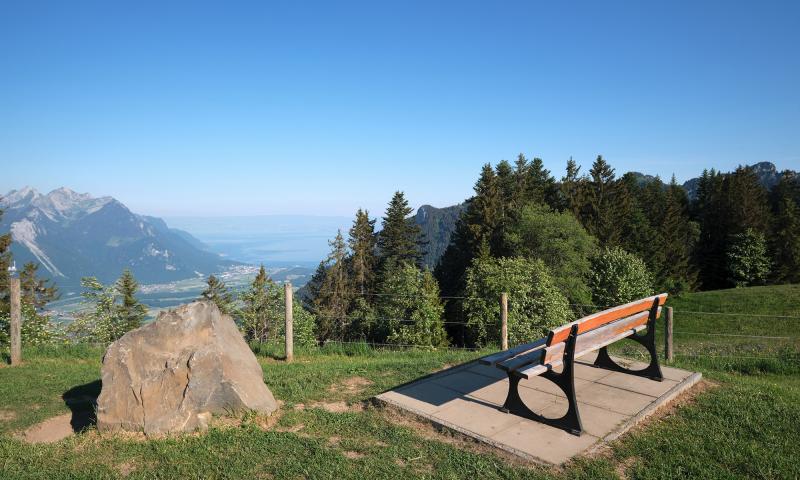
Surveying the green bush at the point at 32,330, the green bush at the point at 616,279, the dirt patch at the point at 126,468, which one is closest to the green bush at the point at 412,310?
the green bush at the point at 616,279

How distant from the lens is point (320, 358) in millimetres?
10242

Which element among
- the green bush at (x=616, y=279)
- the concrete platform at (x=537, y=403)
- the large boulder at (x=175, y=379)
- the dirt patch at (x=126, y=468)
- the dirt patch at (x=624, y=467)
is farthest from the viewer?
the green bush at (x=616, y=279)

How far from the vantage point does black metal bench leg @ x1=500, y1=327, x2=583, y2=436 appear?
564 cm

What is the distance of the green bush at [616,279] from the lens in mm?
37406

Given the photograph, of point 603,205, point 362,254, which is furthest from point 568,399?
point 603,205

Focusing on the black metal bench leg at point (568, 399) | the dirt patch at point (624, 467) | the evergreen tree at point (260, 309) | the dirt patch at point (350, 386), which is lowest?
the evergreen tree at point (260, 309)

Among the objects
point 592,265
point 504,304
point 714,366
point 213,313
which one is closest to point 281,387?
point 213,313

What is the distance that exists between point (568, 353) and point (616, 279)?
35332 mm

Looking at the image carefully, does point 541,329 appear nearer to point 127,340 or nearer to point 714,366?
point 714,366

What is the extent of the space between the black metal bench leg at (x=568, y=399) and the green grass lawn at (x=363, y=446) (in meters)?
0.48

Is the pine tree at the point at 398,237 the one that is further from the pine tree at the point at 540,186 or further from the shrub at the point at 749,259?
the shrub at the point at 749,259

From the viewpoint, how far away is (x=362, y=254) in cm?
4653

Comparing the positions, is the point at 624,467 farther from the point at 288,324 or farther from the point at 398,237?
the point at 398,237

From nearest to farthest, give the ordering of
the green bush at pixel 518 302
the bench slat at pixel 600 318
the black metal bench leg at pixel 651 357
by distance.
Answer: the bench slat at pixel 600 318, the black metal bench leg at pixel 651 357, the green bush at pixel 518 302
